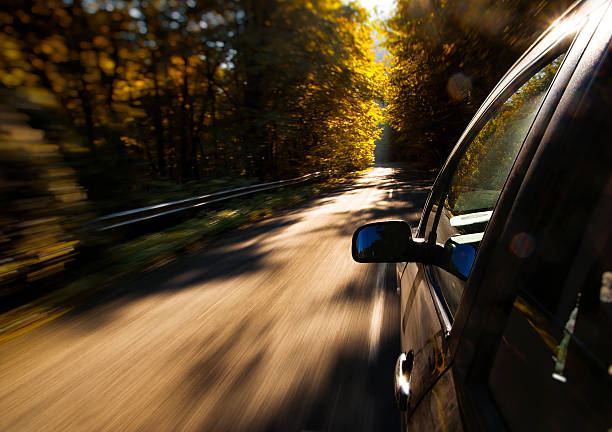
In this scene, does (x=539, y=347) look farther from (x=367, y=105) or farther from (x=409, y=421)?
(x=367, y=105)

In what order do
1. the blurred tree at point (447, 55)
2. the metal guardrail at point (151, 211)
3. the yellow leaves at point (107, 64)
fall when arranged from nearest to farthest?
1. the metal guardrail at point (151, 211)
2. the yellow leaves at point (107, 64)
3. the blurred tree at point (447, 55)

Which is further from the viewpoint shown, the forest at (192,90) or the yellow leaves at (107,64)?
the yellow leaves at (107,64)

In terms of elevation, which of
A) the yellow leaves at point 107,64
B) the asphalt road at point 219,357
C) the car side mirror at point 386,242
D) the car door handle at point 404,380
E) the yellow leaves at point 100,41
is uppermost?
the yellow leaves at point 100,41

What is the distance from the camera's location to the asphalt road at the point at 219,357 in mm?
2129

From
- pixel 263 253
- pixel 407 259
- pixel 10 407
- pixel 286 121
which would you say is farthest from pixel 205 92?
pixel 407 259

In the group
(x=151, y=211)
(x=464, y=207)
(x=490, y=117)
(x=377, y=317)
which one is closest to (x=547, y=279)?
(x=490, y=117)

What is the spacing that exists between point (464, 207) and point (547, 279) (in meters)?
1.33

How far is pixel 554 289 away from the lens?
2.41 ft

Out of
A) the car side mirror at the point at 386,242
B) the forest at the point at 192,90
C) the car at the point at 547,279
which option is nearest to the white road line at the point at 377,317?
the car side mirror at the point at 386,242

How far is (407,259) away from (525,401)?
27.4 inches

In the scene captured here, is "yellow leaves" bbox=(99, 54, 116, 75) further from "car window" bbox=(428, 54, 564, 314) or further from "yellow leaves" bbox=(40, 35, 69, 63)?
"car window" bbox=(428, 54, 564, 314)

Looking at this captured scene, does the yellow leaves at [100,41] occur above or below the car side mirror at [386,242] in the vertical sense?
above

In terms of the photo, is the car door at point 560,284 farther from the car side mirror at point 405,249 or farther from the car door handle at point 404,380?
the car door handle at point 404,380

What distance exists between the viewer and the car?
0.64 metres
